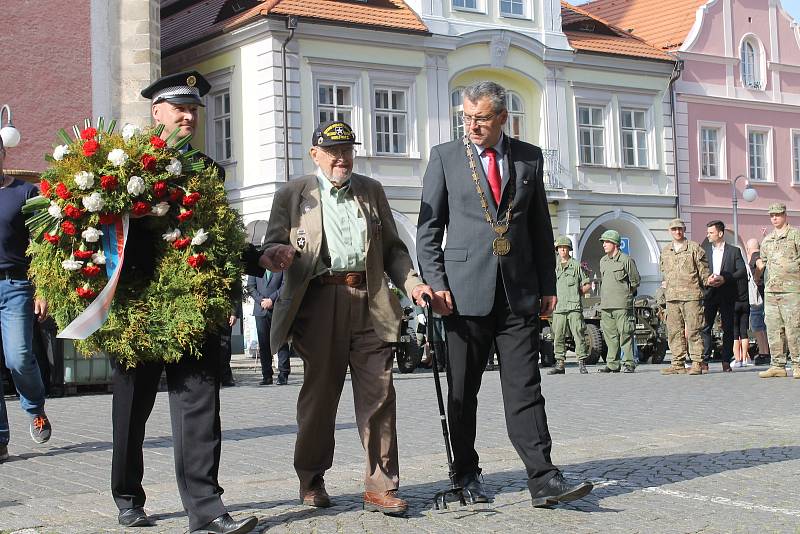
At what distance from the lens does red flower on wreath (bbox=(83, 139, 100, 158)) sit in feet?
18.1

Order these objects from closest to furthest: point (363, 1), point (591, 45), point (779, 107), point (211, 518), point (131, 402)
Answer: point (211, 518)
point (131, 402)
point (363, 1)
point (591, 45)
point (779, 107)

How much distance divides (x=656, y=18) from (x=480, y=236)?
35.8 meters

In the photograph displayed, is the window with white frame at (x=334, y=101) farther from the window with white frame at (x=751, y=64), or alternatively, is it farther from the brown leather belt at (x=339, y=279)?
the brown leather belt at (x=339, y=279)

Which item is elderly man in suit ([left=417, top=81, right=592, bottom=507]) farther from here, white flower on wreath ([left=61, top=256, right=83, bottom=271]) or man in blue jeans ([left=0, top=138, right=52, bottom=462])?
man in blue jeans ([left=0, top=138, right=52, bottom=462])

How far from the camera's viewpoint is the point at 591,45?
1395 inches

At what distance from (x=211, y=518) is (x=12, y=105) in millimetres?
18863

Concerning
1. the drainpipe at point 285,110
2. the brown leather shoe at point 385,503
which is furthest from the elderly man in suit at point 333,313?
the drainpipe at point 285,110

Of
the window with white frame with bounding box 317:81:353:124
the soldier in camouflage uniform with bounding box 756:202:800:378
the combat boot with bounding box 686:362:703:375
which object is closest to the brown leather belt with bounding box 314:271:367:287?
the soldier in camouflage uniform with bounding box 756:202:800:378

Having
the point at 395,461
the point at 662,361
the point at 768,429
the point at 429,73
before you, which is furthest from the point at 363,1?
the point at 395,461

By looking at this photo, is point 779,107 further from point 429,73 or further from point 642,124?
point 429,73

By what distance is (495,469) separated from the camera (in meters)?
7.46

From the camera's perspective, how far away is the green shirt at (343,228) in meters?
6.26

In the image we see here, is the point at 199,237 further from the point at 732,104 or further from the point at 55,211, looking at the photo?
the point at 732,104

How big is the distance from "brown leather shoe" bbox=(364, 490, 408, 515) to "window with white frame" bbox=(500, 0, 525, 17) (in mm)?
29050
